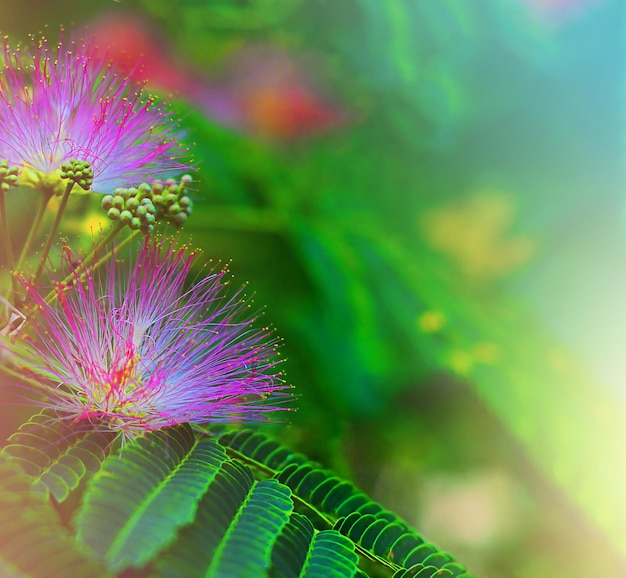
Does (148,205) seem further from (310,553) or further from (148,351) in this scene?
(310,553)

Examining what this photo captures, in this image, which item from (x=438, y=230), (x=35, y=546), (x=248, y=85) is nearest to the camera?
(x=35, y=546)

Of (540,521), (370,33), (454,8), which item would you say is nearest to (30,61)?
(370,33)

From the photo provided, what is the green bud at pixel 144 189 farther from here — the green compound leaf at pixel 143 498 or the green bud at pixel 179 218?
the green compound leaf at pixel 143 498

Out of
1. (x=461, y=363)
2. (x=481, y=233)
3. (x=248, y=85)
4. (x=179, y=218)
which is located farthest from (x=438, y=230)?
(x=179, y=218)

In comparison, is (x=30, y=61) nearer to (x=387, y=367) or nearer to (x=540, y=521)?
(x=387, y=367)

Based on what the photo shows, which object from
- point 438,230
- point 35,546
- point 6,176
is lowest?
point 35,546

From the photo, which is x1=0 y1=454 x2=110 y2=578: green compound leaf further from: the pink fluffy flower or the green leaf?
the pink fluffy flower

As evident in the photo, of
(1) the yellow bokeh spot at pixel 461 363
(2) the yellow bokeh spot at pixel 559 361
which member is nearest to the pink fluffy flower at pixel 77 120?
(1) the yellow bokeh spot at pixel 461 363
